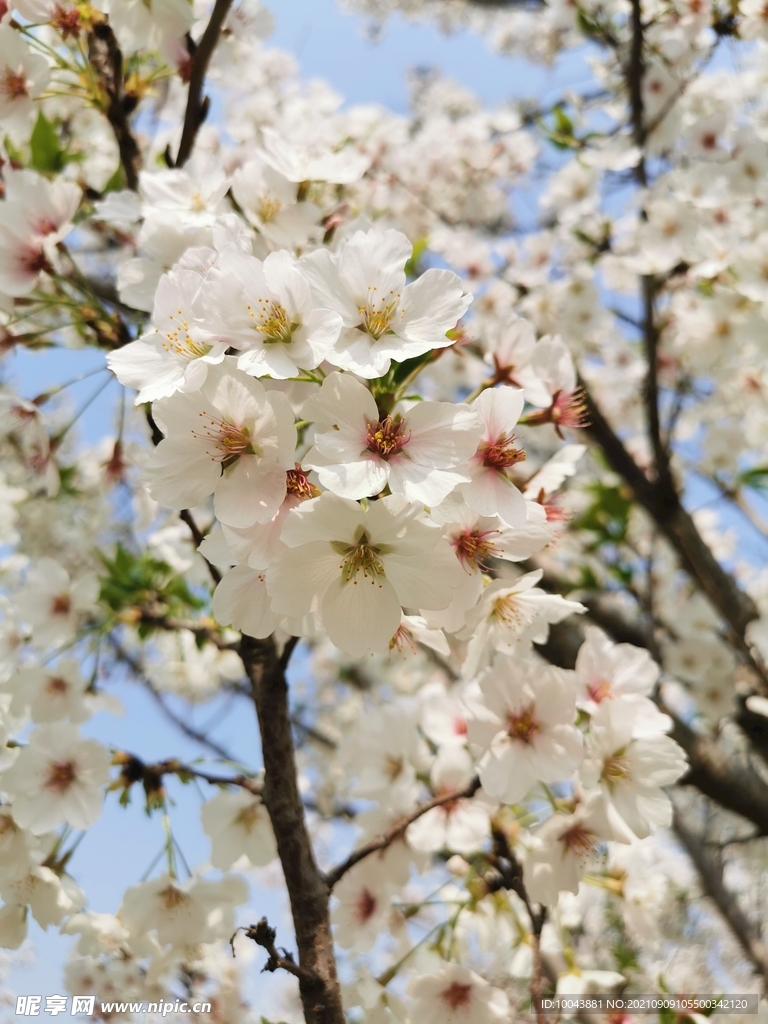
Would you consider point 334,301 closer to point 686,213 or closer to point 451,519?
point 451,519

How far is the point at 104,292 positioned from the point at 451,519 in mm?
1616

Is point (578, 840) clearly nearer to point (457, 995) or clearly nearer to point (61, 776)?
point (457, 995)

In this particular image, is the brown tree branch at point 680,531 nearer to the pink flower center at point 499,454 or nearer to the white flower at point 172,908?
the pink flower center at point 499,454

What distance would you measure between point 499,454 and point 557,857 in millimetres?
802

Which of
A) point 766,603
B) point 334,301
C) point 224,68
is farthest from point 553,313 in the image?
point 334,301

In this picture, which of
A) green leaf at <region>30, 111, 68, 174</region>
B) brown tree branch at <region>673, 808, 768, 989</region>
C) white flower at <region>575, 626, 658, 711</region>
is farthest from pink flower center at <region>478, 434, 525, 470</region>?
brown tree branch at <region>673, 808, 768, 989</region>

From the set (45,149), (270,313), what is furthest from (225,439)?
(45,149)

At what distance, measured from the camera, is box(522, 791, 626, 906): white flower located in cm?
135

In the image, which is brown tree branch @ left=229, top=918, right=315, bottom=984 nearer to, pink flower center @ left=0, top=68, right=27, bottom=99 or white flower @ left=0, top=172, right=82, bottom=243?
white flower @ left=0, top=172, right=82, bottom=243

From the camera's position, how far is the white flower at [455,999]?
4.72 ft

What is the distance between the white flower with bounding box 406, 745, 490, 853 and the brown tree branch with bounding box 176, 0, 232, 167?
142 centimetres

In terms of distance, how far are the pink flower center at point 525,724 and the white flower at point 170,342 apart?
2.47 feet

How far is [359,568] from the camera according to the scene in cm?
93

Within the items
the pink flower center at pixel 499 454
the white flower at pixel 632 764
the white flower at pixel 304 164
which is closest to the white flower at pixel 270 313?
the pink flower center at pixel 499 454
